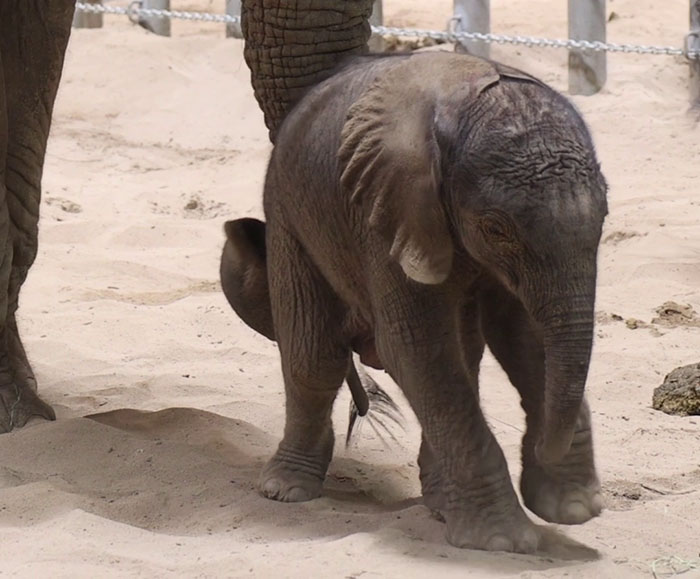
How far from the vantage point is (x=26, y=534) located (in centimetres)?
358

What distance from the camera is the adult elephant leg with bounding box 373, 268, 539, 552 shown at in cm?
341

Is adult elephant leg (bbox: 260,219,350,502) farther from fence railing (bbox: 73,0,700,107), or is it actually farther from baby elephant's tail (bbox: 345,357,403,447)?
fence railing (bbox: 73,0,700,107)

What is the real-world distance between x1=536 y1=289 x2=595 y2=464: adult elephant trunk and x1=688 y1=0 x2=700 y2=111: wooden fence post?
5815 mm

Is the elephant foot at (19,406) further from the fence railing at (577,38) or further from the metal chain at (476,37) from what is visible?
the fence railing at (577,38)

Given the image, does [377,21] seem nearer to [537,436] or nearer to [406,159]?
[537,436]

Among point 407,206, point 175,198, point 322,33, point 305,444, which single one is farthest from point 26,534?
point 175,198

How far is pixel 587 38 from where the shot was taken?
29.3ft

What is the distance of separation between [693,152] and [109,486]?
189 inches

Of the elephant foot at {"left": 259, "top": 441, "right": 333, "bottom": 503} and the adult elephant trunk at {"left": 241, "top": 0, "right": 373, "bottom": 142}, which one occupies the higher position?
the adult elephant trunk at {"left": 241, "top": 0, "right": 373, "bottom": 142}

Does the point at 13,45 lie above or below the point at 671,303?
above

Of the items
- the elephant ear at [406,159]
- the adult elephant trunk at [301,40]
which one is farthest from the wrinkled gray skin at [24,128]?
the elephant ear at [406,159]

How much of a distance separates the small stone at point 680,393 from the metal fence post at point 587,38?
4.33 m

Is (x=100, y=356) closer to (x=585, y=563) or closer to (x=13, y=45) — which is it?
(x=13, y=45)

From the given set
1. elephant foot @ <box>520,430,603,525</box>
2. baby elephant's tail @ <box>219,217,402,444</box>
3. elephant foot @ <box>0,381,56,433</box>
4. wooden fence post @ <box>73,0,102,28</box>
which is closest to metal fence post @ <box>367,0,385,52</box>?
wooden fence post @ <box>73,0,102,28</box>
